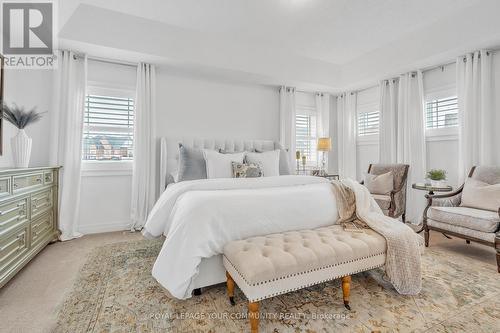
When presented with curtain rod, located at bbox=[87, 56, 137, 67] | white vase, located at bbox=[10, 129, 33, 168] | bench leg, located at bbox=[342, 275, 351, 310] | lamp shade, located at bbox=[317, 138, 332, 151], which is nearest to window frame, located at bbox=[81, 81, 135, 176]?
curtain rod, located at bbox=[87, 56, 137, 67]

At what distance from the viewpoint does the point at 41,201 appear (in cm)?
274

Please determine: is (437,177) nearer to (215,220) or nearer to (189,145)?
(215,220)

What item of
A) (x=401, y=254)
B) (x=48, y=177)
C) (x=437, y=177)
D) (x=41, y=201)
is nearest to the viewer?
(x=401, y=254)

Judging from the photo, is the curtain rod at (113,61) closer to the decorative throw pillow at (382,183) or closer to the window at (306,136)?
the window at (306,136)

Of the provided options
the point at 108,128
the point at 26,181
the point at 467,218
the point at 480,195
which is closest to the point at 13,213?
the point at 26,181

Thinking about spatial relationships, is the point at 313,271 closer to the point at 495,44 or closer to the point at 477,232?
the point at 477,232

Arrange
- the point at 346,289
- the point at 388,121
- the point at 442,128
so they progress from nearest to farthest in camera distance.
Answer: the point at 346,289 → the point at 442,128 → the point at 388,121

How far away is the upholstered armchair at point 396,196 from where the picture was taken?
369 centimetres

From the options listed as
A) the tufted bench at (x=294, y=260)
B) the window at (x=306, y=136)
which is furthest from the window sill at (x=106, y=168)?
the window at (x=306, y=136)

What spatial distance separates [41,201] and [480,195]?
4943mm

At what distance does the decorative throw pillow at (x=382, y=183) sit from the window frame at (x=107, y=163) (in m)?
3.85

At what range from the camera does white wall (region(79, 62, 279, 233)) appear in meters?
3.64

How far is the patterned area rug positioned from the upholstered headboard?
71.7 inches

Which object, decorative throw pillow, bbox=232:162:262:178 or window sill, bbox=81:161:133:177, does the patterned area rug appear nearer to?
decorative throw pillow, bbox=232:162:262:178
